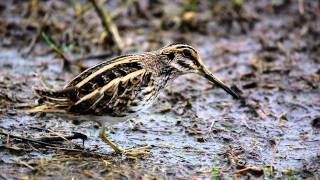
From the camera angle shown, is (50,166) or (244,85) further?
(244,85)

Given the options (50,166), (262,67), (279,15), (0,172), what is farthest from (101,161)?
(279,15)

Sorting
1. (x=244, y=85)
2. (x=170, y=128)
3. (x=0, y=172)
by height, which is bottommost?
(x=0, y=172)

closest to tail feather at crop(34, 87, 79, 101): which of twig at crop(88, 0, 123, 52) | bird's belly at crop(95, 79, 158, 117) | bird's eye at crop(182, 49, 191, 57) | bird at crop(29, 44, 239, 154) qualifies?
bird at crop(29, 44, 239, 154)

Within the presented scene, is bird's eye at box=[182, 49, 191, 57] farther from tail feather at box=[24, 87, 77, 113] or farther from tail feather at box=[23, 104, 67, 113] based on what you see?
tail feather at box=[23, 104, 67, 113]

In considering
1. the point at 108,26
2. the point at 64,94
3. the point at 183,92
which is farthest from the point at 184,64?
the point at 108,26

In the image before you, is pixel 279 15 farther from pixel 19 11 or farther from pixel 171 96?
pixel 19 11

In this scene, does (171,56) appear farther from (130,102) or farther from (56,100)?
(56,100)

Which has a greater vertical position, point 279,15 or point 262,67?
point 279,15

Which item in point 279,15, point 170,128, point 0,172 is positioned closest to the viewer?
point 0,172
